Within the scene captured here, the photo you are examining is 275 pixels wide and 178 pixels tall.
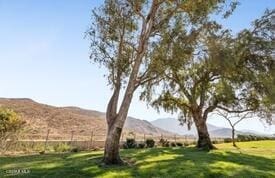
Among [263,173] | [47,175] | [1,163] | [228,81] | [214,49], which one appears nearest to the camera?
[47,175]

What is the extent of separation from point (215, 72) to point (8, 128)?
19.0 meters

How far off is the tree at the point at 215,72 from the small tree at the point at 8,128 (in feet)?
38.6

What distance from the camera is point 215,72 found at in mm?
35562

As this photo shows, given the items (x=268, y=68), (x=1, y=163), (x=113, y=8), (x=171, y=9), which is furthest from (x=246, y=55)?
(x=1, y=163)

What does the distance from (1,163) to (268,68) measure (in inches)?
921

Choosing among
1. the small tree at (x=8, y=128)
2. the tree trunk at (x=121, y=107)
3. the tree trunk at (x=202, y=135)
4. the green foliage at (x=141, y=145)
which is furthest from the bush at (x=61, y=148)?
the tree trunk at (x=121, y=107)

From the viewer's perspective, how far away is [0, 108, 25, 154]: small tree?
32.0m

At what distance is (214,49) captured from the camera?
30.0 meters

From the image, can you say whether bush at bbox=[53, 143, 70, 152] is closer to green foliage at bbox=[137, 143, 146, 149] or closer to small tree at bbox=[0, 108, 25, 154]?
small tree at bbox=[0, 108, 25, 154]

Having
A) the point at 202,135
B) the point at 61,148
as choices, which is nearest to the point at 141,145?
the point at 202,135

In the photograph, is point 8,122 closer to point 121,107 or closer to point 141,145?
point 121,107

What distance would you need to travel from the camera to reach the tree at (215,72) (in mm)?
26747

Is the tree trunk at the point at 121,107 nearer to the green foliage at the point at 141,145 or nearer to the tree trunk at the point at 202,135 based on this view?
the tree trunk at the point at 202,135

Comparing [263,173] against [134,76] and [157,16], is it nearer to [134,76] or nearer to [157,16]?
[134,76]
